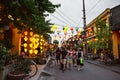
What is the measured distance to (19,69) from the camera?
1130 cm

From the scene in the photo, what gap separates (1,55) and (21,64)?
2457 millimetres

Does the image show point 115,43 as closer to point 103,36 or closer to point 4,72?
point 103,36

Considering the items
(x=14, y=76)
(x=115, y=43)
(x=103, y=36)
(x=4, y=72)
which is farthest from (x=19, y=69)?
(x=115, y=43)

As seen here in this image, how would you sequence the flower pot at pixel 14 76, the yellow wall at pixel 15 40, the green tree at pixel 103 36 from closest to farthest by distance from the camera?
the flower pot at pixel 14 76
the yellow wall at pixel 15 40
the green tree at pixel 103 36

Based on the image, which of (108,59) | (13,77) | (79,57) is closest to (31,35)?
(79,57)

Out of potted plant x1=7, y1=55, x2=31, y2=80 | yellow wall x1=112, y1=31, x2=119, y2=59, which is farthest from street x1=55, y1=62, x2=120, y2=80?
yellow wall x1=112, y1=31, x2=119, y2=59

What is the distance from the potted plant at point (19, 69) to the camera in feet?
34.2

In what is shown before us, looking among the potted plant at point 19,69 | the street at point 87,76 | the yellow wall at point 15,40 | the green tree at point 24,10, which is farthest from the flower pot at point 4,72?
the yellow wall at point 15,40

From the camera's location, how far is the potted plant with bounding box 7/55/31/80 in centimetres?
1044

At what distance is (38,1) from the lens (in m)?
11.8

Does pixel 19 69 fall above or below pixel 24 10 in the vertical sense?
below

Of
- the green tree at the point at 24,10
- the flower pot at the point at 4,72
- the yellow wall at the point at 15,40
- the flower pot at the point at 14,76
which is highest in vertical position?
the green tree at the point at 24,10

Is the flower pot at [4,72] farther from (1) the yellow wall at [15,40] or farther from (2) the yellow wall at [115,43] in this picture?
(2) the yellow wall at [115,43]

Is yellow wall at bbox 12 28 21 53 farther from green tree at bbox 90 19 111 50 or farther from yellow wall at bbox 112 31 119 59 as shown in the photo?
yellow wall at bbox 112 31 119 59
